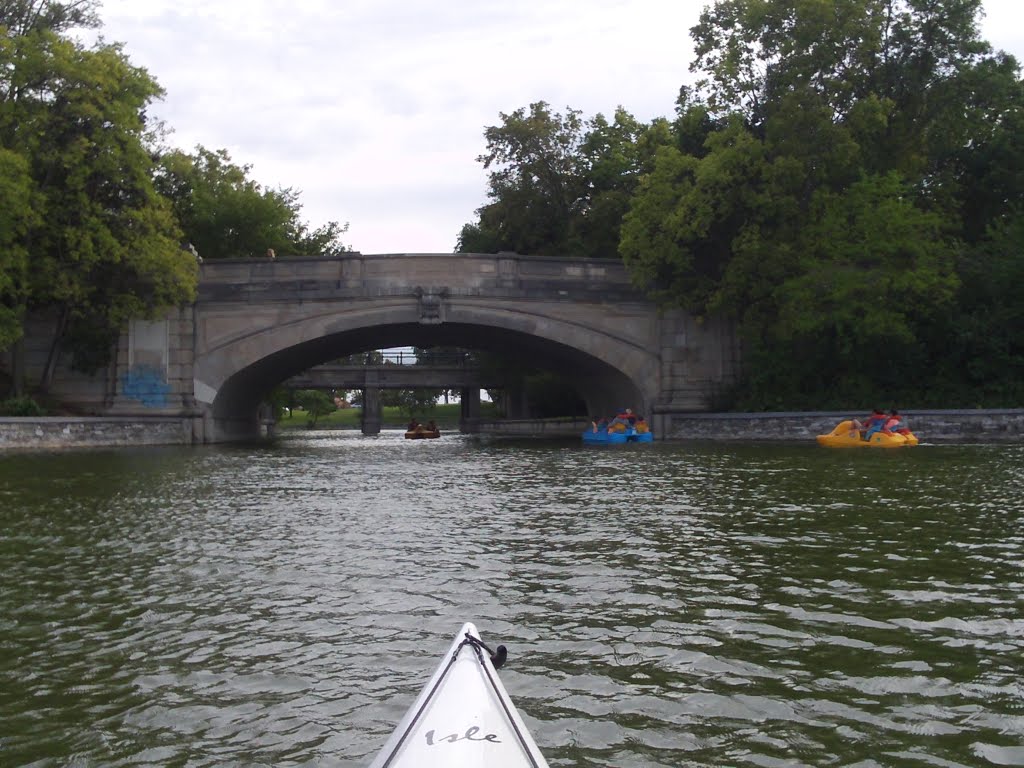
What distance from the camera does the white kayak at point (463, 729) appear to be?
330 cm

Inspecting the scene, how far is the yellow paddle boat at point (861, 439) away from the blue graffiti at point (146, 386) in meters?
20.1

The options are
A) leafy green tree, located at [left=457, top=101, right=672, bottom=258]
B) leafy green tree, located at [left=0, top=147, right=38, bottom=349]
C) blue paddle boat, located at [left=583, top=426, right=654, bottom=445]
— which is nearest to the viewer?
leafy green tree, located at [left=0, top=147, right=38, bottom=349]

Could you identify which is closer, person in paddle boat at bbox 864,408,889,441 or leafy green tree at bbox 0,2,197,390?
person in paddle boat at bbox 864,408,889,441

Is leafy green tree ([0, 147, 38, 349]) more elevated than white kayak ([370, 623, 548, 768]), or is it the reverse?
leafy green tree ([0, 147, 38, 349])

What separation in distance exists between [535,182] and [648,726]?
3857cm

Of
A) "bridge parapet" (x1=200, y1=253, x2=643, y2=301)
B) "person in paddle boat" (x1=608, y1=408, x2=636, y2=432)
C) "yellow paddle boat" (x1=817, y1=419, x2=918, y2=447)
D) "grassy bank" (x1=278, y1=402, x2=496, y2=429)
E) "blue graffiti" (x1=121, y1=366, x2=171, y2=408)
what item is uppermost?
"bridge parapet" (x1=200, y1=253, x2=643, y2=301)

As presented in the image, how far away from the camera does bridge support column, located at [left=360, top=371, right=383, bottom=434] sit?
6856 cm

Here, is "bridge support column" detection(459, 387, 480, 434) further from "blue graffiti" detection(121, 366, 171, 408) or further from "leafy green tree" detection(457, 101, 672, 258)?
"blue graffiti" detection(121, 366, 171, 408)

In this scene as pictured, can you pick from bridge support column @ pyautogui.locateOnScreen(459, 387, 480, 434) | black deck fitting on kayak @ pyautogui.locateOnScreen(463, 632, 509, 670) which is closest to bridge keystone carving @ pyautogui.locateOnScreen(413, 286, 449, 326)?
black deck fitting on kayak @ pyautogui.locateOnScreen(463, 632, 509, 670)

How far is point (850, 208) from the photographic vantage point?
29859 millimetres

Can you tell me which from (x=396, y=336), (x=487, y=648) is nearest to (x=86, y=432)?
(x=396, y=336)

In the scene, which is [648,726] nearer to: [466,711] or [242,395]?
[466,711]

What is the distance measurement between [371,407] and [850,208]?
47.8 m

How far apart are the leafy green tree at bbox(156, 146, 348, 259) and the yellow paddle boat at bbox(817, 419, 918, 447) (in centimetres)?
2404
